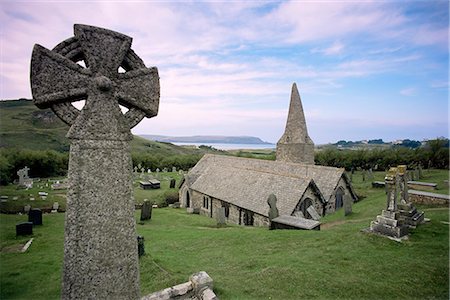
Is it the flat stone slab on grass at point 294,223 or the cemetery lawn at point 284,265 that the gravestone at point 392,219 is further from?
the flat stone slab on grass at point 294,223

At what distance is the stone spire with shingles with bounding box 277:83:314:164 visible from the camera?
31.9 metres

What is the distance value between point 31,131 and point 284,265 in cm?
9780

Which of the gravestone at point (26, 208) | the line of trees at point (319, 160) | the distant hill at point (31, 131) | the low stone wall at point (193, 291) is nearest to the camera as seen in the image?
the low stone wall at point (193, 291)

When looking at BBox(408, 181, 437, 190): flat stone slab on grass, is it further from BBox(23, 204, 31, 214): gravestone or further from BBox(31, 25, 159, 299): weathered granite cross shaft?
BBox(23, 204, 31, 214): gravestone

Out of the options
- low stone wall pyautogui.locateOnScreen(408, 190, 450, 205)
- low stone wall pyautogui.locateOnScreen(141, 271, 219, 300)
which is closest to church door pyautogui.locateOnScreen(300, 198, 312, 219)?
low stone wall pyautogui.locateOnScreen(408, 190, 450, 205)

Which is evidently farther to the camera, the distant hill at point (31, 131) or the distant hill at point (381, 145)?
the distant hill at point (381, 145)

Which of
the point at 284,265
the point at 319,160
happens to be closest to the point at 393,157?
the point at 319,160

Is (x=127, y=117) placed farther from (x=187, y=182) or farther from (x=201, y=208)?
(x=187, y=182)

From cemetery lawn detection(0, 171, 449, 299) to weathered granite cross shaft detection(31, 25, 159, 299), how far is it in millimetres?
4566

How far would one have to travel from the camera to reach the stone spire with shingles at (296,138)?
31.9 metres

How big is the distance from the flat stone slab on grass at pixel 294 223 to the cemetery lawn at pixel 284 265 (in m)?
1.22

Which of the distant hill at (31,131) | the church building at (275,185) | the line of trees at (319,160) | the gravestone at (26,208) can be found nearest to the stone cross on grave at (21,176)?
the line of trees at (319,160)

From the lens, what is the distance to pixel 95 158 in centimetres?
340

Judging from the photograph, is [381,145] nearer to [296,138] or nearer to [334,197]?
[296,138]
